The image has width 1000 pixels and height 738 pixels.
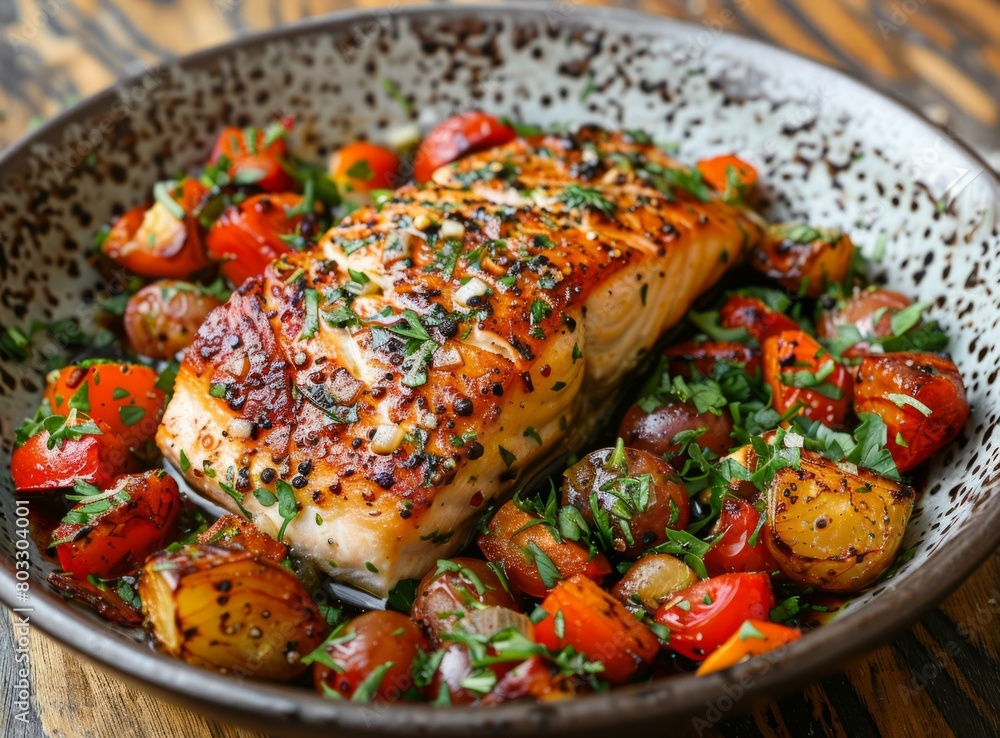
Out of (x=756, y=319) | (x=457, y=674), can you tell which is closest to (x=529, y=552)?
(x=457, y=674)

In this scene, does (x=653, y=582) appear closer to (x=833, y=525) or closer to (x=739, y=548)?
(x=739, y=548)

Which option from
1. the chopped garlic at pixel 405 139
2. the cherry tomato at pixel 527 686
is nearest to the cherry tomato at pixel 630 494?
the cherry tomato at pixel 527 686

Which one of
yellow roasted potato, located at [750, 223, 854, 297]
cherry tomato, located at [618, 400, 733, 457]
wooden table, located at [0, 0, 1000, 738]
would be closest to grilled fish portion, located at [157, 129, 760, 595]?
cherry tomato, located at [618, 400, 733, 457]

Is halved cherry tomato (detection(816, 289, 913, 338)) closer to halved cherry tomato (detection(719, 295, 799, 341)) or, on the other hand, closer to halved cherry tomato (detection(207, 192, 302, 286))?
halved cherry tomato (detection(719, 295, 799, 341))

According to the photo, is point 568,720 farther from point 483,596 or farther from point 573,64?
point 573,64

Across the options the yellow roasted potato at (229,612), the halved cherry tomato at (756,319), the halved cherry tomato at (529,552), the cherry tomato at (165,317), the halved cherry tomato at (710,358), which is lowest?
the cherry tomato at (165,317)

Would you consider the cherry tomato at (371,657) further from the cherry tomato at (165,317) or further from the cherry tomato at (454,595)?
the cherry tomato at (165,317)
